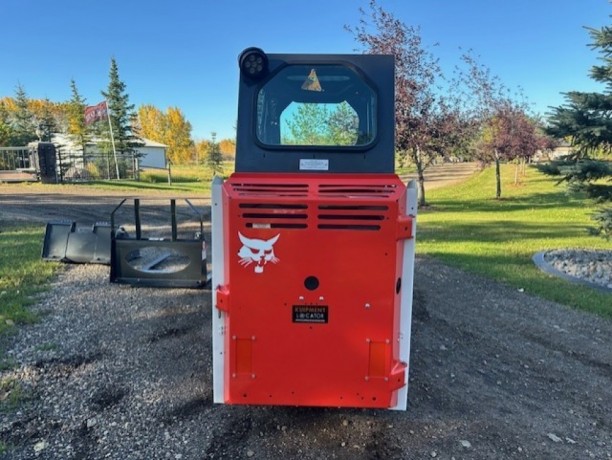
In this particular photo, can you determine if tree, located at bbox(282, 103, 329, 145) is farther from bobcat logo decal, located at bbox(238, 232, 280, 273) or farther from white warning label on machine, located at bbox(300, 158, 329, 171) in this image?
bobcat logo decal, located at bbox(238, 232, 280, 273)

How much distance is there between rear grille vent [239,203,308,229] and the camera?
2.79m

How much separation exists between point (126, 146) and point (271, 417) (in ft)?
142

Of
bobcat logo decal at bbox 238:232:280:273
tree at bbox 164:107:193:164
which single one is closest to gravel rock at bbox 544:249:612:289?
bobcat logo decal at bbox 238:232:280:273

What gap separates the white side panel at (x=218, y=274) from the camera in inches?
113

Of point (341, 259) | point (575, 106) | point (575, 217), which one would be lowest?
point (575, 217)

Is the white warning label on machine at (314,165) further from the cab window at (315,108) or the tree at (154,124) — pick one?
the tree at (154,124)

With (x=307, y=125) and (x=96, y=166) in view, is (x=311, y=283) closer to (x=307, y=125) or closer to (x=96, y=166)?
(x=307, y=125)

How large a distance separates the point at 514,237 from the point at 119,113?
39.3 metres

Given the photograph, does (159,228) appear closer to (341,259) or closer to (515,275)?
(515,275)

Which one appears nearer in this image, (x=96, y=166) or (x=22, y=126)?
(x=96, y=166)

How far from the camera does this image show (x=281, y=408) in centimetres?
357

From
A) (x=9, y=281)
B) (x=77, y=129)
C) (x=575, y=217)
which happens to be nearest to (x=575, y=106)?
(x=9, y=281)

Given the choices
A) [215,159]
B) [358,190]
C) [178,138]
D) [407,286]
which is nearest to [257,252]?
[358,190]

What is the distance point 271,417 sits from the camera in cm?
346
